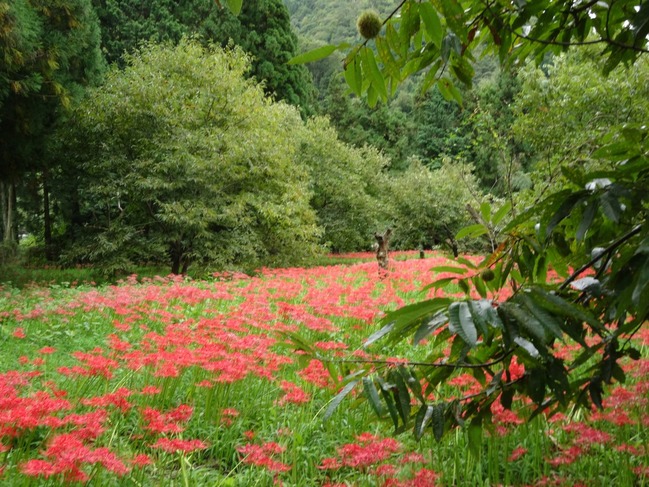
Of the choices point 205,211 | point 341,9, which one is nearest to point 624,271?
point 205,211

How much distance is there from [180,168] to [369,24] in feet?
34.7

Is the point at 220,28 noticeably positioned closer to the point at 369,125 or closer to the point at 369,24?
the point at 369,125

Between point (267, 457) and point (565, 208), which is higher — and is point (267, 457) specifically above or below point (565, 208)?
below

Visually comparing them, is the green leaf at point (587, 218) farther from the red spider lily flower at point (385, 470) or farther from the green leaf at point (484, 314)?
the red spider lily flower at point (385, 470)

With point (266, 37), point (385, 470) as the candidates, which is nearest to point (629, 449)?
point (385, 470)

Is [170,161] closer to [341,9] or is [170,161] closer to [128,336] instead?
[128,336]

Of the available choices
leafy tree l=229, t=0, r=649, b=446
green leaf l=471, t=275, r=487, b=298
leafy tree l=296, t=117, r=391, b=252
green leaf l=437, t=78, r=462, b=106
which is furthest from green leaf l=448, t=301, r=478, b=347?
leafy tree l=296, t=117, r=391, b=252

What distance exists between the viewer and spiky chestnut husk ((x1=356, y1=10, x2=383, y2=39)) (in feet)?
3.48

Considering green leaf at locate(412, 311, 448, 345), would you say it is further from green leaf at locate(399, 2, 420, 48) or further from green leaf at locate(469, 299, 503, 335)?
green leaf at locate(399, 2, 420, 48)

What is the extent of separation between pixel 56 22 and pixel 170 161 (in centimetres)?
330

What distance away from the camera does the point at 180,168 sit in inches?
432

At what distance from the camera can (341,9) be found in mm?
64062

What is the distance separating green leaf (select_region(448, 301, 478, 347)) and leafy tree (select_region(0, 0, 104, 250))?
831 centimetres

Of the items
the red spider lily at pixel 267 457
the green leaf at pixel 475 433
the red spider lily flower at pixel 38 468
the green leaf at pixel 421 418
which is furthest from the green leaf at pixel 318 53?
the red spider lily at pixel 267 457
